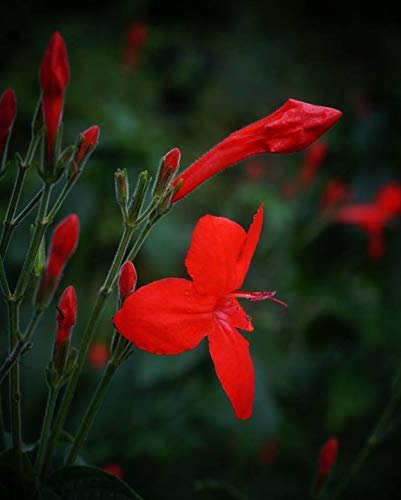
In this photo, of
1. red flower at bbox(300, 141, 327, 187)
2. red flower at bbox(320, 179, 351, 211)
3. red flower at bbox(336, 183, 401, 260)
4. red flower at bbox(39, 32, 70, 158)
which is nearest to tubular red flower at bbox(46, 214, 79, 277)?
red flower at bbox(39, 32, 70, 158)

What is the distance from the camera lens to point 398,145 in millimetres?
2361

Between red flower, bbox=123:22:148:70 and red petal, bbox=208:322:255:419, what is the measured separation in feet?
7.46

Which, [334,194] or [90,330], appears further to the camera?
[334,194]

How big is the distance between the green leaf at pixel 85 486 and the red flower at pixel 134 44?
236 centimetres

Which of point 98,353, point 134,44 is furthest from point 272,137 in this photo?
point 134,44

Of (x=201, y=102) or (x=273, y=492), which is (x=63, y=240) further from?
(x=201, y=102)

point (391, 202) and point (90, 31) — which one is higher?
point (90, 31)

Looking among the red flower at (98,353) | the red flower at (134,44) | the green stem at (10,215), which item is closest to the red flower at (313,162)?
the red flower at (134,44)

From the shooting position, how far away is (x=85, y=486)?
83 centimetres

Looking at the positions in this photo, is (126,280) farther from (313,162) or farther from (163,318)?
(313,162)

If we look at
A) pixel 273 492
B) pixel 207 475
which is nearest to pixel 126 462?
pixel 207 475

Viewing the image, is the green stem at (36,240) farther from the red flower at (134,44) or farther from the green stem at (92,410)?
the red flower at (134,44)

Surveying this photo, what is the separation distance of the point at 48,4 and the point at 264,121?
1.69 m

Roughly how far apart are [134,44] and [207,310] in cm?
226
